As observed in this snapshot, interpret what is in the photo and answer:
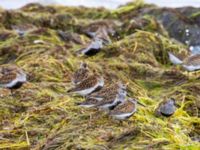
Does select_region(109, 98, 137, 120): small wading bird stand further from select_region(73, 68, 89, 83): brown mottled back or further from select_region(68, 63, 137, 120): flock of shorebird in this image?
select_region(73, 68, 89, 83): brown mottled back

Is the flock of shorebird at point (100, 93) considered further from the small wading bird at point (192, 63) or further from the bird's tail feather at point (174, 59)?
the bird's tail feather at point (174, 59)

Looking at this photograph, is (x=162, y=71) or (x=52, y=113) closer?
(x=52, y=113)

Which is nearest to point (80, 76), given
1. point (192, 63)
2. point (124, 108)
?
point (124, 108)

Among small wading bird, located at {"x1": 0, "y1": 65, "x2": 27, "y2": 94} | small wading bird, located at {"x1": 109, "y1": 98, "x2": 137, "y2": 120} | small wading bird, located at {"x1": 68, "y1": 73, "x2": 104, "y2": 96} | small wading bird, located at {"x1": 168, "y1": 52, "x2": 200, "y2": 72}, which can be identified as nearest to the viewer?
small wading bird, located at {"x1": 109, "y1": 98, "x2": 137, "y2": 120}

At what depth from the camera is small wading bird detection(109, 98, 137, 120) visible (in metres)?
7.01

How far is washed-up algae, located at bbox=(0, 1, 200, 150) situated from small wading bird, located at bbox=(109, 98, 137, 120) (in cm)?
9

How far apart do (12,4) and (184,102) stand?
12.8m

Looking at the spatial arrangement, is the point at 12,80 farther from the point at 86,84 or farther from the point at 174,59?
the point at 174,59

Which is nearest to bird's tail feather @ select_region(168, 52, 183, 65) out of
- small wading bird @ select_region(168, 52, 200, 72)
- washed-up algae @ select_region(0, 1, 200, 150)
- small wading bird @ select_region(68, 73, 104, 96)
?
washed-up algae @ select_region(0, 1, 200, 150)

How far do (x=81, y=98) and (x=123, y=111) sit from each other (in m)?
1.32

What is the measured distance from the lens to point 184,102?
8.62 meters

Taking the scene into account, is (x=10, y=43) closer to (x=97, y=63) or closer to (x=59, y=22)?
(x=97, y=63)

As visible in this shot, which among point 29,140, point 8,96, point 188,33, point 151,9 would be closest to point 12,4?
point 151,9

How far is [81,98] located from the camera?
325 inches
